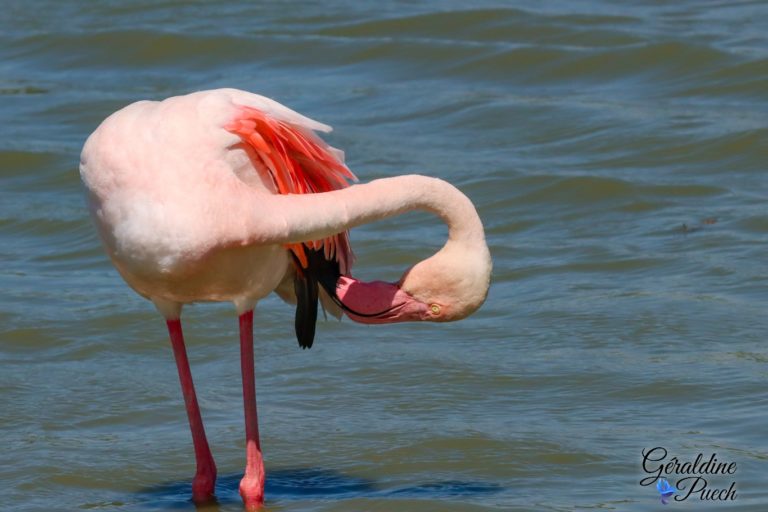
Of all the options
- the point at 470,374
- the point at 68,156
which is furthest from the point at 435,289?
the point at 68,156

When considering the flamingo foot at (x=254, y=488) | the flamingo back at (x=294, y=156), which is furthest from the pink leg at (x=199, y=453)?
the flamingo back at (x=294, y=156)

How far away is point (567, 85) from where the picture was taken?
13.6 metres

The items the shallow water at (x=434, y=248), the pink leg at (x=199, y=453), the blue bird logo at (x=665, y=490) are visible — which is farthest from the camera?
the shallow water at (x=434, y=248)

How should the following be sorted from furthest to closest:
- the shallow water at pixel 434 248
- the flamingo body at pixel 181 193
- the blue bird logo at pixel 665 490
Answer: the shallow water at pixel 434 248 → the blue bird logo at pixel 665 490 → the flamingo body at pixel 181 193

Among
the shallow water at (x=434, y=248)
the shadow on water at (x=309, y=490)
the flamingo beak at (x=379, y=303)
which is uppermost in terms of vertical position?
the flamingo beak at (x=379, y=303)

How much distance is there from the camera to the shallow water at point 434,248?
682 centimetres

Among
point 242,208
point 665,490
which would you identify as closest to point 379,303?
point 242,208

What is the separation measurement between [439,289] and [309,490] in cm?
133

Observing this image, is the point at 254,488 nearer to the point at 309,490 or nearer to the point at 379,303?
the point at 309,490

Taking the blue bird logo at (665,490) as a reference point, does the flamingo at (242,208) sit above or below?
above

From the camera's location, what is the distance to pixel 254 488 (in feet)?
20.8

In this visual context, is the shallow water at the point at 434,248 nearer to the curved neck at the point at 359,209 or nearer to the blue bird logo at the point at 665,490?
Result: the blue bird logo at the point at 665,490

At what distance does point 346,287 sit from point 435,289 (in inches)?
24.3

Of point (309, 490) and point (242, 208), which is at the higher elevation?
point (242, 208)
